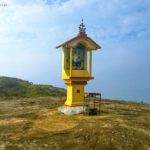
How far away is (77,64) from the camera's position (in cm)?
2230

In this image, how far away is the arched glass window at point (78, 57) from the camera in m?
22.2

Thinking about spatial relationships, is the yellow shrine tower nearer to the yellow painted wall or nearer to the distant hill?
the yellow painted wall

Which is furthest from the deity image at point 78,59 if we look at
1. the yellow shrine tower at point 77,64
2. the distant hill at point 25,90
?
the distant hill at point 25,90

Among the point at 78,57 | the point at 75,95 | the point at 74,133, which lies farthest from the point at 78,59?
A: the point at 74,133

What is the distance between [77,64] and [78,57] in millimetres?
566

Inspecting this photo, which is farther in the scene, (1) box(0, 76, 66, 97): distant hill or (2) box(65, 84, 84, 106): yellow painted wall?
(1) box(0, 76, 66, 97): distant hill

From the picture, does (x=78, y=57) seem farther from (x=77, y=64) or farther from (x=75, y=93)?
(x=75, y=93)

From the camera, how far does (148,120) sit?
62.6 ft

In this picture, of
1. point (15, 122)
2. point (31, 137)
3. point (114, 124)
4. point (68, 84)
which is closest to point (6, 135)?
point (31, 137)

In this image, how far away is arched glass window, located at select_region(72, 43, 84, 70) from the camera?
22175mm

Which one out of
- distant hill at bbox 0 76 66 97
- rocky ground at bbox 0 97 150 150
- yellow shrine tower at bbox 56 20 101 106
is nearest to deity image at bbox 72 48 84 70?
yellow shrine tower at bbox 56 20 101 106

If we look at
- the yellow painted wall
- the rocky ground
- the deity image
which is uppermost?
the deity image

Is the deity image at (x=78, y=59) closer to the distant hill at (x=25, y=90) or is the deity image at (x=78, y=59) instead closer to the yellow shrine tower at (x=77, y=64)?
the yellow shrine tower at (x=77, y=64)

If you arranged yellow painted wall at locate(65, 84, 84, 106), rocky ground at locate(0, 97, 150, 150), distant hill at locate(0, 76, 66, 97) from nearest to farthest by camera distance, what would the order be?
rocky ground at locate(0, 97, 150, 150) → yellow painted wall at locate(65, 84, 84, 106) → distant hill at locate(0, 76, 66, 97)
